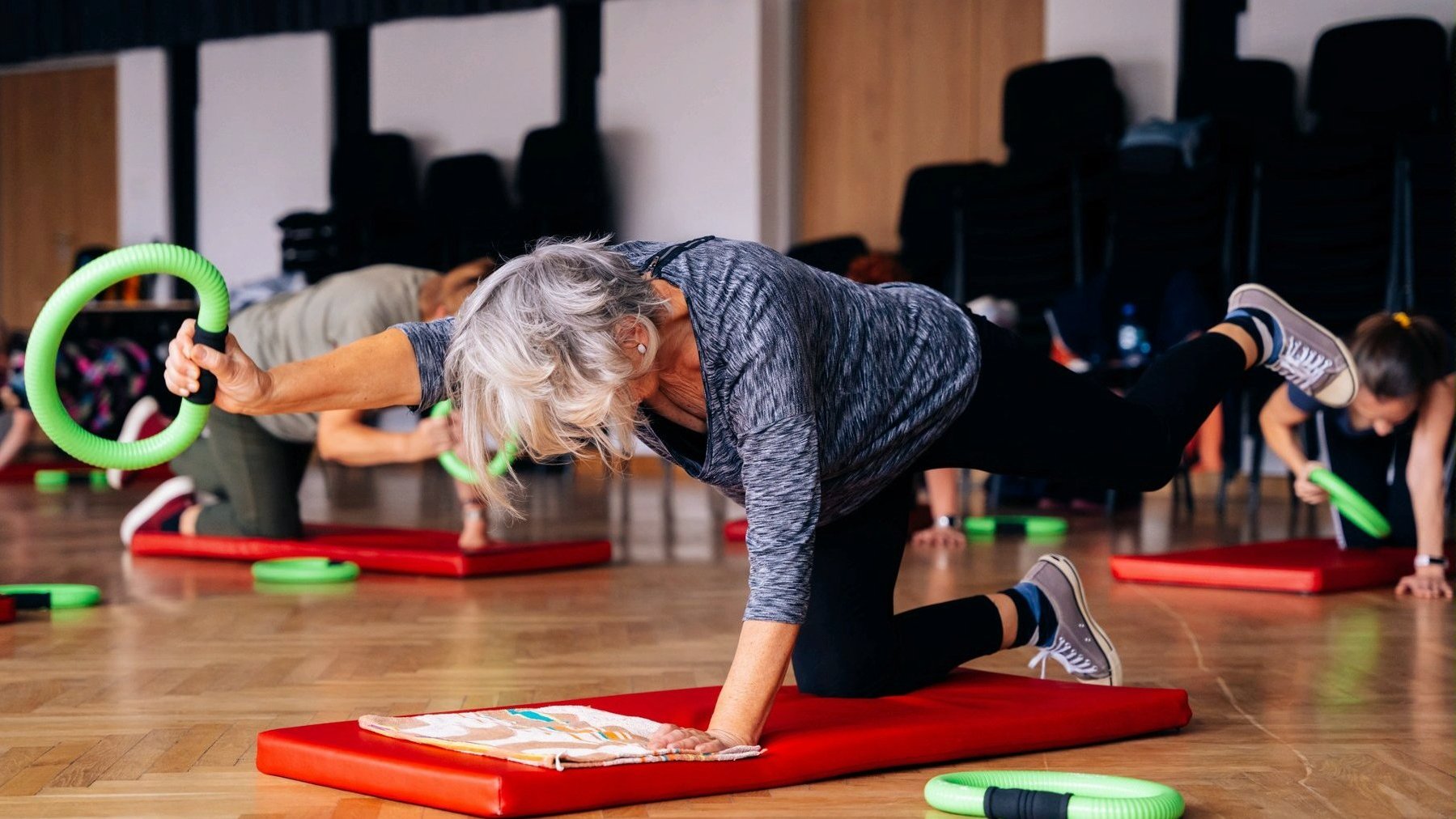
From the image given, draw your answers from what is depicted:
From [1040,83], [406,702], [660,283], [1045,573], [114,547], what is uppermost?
[1040,83]

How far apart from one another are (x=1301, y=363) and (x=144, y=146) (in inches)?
335

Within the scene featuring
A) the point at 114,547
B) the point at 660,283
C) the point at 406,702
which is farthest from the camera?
the point at 114,547

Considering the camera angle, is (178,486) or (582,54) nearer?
(178,486)

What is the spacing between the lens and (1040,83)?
649 centimetres

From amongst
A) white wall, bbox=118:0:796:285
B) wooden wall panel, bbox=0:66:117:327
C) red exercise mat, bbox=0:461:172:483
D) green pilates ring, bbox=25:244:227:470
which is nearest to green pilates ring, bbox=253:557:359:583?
green pilates ring, bbox=25:244:227:470

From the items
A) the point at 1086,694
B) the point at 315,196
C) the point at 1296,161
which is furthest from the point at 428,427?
the point at 315,196

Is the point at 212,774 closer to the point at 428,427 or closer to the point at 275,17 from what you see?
the point at 428,427

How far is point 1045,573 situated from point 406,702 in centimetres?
106

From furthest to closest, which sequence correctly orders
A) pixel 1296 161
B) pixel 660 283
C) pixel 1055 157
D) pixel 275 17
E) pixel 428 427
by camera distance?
pixel 275 17
pixel 1055 157
pixel 1296 161
pixel 428 427
pixel 660 283

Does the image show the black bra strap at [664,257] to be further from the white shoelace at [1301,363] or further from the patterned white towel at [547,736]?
the white shoelace at [1301,363]

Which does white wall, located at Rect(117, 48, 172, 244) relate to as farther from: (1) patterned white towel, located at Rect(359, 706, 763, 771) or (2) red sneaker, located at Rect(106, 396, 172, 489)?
(1) patterned white towel, located at Rect(359, 706, 763, 771)

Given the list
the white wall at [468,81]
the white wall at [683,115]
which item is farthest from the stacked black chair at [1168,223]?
the white wall at [468,81]

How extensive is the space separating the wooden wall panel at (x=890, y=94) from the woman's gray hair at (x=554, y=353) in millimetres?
5853

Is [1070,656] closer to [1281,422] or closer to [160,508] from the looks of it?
[1281,422]
